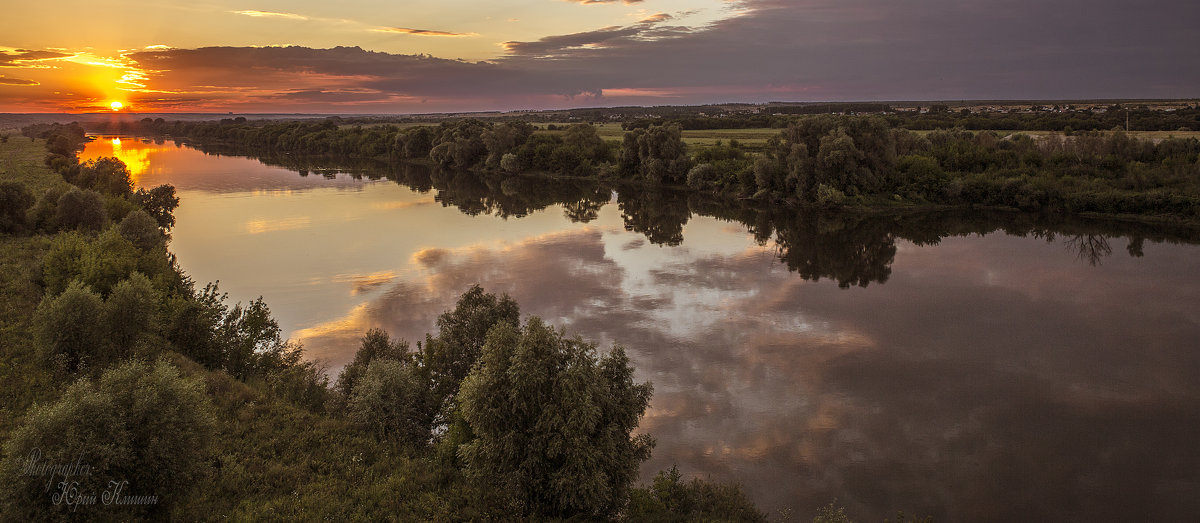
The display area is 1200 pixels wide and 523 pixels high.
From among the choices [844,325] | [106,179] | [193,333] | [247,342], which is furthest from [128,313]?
[106,179]

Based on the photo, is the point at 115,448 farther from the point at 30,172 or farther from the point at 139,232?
the point at 30,172

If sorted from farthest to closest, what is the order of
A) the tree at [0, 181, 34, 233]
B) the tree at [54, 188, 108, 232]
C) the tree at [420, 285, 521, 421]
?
the tree at [54, 188, 108, 232]
the tree at [0, 181, 34, 233]
the tree at [420, 285, 521, 421]

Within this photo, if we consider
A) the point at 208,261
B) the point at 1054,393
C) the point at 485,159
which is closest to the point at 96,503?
the point at 1054,393

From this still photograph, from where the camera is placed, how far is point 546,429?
1193 cm

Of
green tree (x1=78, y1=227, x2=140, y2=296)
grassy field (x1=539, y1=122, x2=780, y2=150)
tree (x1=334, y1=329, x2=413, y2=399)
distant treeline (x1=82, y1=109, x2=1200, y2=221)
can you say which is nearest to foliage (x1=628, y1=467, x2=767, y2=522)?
tree (x1=334, y1=329, x2=413, y2=399)

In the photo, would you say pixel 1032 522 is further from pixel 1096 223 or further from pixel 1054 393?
→ pixel 1096 223

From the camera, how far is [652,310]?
27.2 meters

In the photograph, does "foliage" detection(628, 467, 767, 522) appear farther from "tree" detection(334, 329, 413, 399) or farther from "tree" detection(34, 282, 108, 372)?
"tree" detection(34, 282, 108, 372)

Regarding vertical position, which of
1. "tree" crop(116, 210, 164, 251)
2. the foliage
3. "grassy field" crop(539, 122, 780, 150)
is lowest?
the foliage

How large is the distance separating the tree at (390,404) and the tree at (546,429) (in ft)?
11.5

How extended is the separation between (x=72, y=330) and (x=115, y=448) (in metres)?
8.30

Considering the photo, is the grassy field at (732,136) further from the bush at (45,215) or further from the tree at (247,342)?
the tree at (247,342)

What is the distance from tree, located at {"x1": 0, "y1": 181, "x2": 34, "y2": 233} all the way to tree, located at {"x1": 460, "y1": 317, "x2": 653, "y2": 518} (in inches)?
1415

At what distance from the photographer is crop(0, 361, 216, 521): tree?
10.2m
